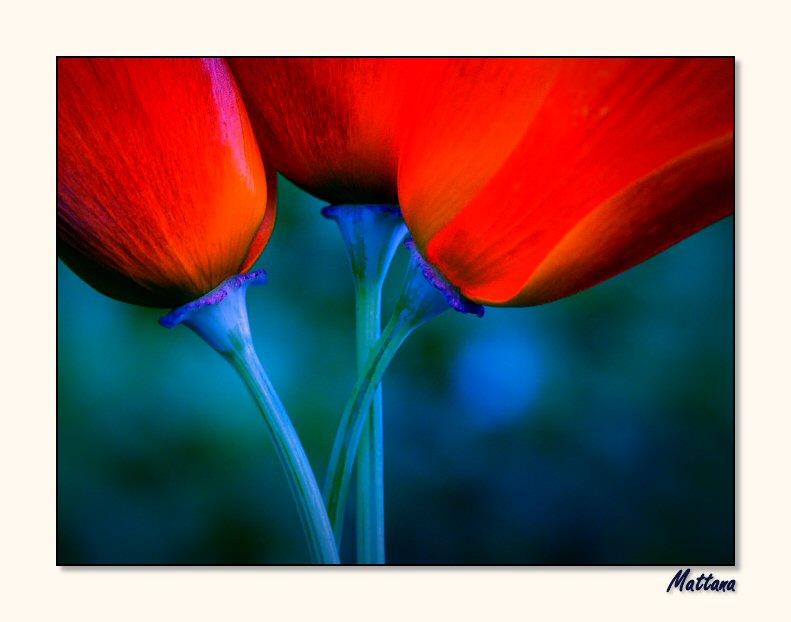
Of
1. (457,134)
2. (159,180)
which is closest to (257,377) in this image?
(159,180)

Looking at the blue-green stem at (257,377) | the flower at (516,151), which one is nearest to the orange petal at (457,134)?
the flower at (516,151)

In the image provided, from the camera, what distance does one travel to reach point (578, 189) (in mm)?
1083

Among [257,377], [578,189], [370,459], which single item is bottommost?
[370,459]

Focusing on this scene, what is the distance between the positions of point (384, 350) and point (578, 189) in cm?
31

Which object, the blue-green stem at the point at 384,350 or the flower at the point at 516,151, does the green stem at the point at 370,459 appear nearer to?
the blue-green stem at the point at 384,350

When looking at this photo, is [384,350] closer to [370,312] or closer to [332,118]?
[370,312]

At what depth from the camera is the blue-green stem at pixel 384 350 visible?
1122 millimetres

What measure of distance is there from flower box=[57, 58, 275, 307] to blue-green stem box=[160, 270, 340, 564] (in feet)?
0.06

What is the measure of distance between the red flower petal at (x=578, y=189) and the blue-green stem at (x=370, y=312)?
4cm

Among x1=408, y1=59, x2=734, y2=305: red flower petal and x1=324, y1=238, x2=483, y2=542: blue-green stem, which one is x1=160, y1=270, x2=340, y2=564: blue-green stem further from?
x1=408, y1=59, x2=734, y2=305: red flower petal
